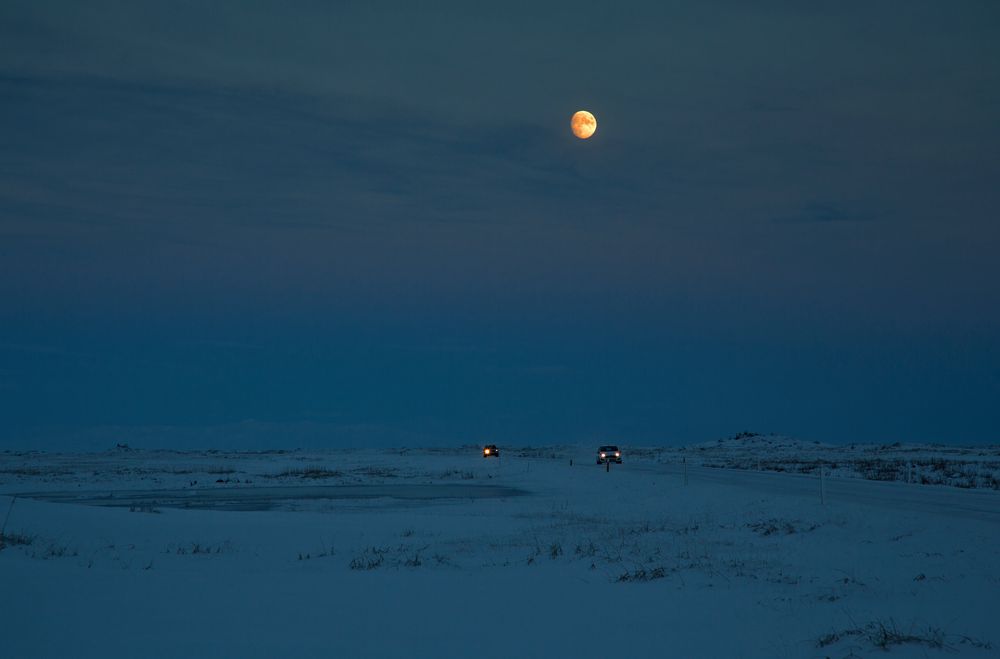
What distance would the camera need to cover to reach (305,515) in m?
29.1

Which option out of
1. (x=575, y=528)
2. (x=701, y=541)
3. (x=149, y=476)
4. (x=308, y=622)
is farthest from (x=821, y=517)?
(x=149, y=476)

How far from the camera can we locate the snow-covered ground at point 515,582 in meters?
10.7

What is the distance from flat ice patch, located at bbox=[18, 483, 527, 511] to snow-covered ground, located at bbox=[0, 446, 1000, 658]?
910 cm

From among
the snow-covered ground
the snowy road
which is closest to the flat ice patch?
the snow-covered ground

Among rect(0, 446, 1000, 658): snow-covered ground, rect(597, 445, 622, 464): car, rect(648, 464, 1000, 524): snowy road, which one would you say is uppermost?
rect(597, 445, 622, 464): car

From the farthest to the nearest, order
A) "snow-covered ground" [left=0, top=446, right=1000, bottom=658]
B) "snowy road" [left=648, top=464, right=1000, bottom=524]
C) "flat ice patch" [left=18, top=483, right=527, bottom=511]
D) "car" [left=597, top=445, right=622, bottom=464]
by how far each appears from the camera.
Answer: "car" [left=597, top=445, right=622, bottom=464] → "flat ice patch" [left=18, top=483, right=527, bottom=511] → "snowy road" [left=648, top=464, right=1000, bottom=524] → "snow-covered ground" [left=0, top=446, right=1000, bottom=658]

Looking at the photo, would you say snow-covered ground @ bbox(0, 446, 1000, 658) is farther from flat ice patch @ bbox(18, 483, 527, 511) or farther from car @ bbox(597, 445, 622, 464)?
car @ bbox(597, 445, 622, 464)

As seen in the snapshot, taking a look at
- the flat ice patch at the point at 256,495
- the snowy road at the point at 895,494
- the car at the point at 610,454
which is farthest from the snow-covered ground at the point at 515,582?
the car at the point at 610,454

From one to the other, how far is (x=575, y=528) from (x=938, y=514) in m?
9.38

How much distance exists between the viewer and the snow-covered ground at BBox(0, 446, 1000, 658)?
1066 centimetres

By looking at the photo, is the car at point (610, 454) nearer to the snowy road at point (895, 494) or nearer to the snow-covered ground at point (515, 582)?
the snowy road at point (895, 494)

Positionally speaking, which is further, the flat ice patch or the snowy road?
the flat ice patch

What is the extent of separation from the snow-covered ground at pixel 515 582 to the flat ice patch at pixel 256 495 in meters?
9.10

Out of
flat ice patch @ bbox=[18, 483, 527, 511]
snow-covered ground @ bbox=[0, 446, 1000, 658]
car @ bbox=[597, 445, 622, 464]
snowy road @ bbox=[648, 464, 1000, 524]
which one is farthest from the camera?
car @ bbox=[597, 445, 622, 464]
